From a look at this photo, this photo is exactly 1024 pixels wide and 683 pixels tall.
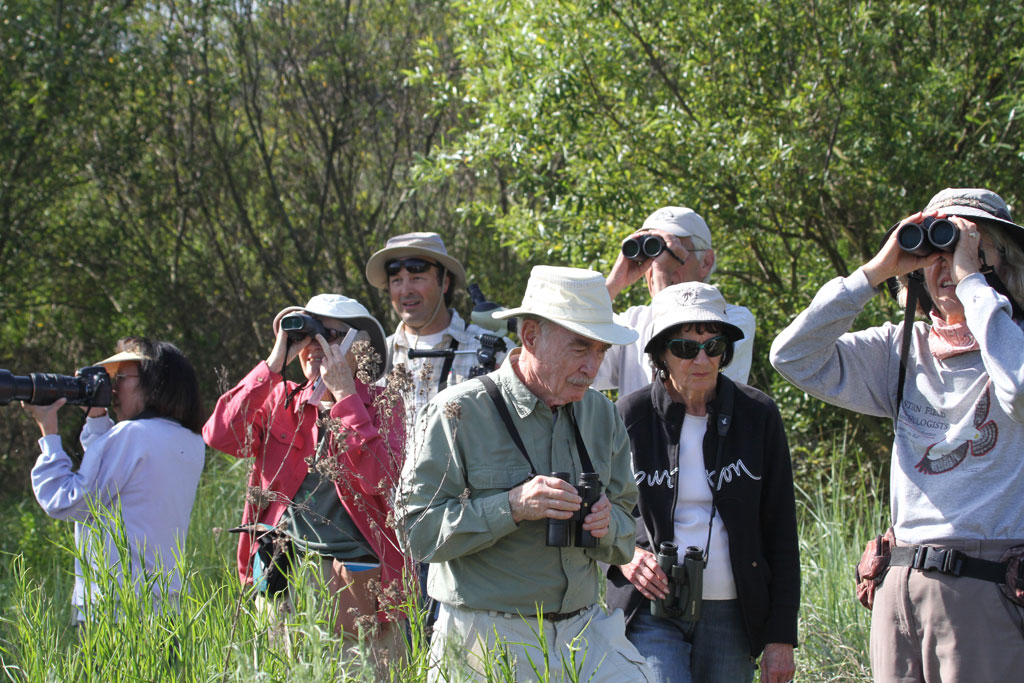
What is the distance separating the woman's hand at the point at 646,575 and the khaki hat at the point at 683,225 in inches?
52.8

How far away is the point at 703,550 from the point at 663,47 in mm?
4541

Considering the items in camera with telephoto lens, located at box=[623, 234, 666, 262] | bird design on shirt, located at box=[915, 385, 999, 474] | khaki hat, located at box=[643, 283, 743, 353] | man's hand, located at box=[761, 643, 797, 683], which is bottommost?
man's hand, located at box=[761, 643, 797, 683]

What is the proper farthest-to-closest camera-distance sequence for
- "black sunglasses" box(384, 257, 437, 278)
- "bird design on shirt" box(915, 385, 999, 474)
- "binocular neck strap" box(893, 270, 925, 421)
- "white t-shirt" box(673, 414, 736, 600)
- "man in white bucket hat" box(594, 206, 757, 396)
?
"black sunglasses" box(384, 257, 437, 278)
"man in white bucket hat" box(594, 206, 757, 396)
"white t-shirt" box(673, 414, 736, 600)
"binocular neck strap" box(893, 270, 925, 421)
"bird design on shirt" box(915, 385, 999, 474)

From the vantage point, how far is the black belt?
267 centimetres

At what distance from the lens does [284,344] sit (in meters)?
4.10

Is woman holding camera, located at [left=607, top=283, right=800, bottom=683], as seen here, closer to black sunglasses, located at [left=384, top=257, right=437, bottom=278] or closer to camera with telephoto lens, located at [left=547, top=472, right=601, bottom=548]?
camera with telephoto lens, located at [left=547, top=472, right=601, bottom=548]

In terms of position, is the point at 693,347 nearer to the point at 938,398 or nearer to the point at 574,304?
the point at 574,304

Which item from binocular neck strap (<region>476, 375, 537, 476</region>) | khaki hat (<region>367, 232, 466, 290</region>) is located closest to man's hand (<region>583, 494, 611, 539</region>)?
binocular neck strap (<region>476, 375, 537, 476</region>)

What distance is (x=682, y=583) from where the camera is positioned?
311 centimetres

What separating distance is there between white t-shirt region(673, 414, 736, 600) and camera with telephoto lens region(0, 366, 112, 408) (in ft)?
7.34

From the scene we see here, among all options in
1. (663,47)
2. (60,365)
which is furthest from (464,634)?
(60,365)

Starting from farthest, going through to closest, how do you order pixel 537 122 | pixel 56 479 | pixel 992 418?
pixel 537 122 < pixel 56 479 < pixel 992 418

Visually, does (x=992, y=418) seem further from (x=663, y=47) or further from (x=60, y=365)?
(x=60, y=365)

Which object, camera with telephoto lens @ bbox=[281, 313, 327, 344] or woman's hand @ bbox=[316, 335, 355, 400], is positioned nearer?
woman's hand @ bbox=[316, 335, 355, 400]
